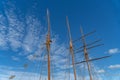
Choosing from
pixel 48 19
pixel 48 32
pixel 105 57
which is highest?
pixel 48 19

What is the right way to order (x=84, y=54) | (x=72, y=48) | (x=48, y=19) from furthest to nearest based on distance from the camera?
(x=84, y=54) → (x=72, y=48) → (x=48, y=19)

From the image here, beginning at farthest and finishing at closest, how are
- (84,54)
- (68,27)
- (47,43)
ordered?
(84,54), (68,27), (47,43)

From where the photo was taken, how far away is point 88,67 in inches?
1950

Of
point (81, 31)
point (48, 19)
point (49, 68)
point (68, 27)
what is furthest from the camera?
point (81, 31)

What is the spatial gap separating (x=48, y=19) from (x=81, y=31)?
24.4 meters

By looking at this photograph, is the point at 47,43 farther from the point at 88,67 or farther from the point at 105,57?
the point at 105,57

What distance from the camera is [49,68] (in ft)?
99.7

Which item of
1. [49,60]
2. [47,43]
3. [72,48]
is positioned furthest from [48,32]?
[72,48]

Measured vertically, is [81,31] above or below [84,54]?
above

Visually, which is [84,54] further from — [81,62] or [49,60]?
[49,60]

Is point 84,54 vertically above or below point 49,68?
above

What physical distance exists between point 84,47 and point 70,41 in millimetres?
11882

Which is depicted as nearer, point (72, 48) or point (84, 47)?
point (72, 48)

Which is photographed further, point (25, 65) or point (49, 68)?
point (25, 65)
